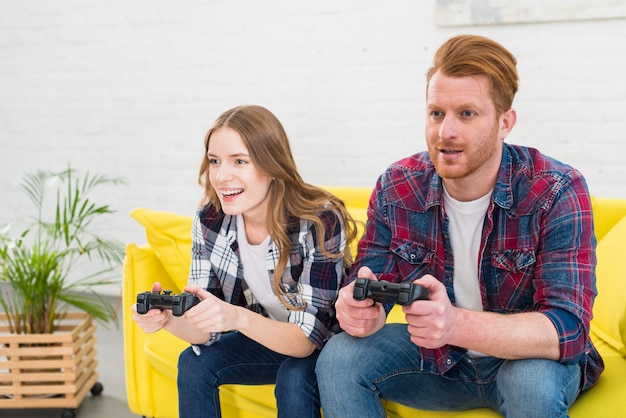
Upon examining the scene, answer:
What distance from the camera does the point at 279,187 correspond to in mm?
1934

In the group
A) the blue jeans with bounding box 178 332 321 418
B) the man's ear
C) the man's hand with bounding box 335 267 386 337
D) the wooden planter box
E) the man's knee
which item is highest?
the man's ear

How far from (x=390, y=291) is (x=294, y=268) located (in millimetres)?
519

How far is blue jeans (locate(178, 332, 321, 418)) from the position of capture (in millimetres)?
1715

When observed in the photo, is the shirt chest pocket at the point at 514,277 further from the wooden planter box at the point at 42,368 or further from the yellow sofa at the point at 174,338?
the wooden planter box at the point at 42,368

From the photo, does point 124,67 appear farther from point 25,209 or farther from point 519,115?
point 519,115

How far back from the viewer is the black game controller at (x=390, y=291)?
4.51 feet

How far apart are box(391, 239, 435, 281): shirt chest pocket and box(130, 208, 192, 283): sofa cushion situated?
0.76 m

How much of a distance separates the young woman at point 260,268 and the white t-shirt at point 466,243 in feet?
0.98

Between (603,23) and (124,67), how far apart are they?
2217 millimetres

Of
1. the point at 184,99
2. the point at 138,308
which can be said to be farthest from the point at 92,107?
the point at 138,308

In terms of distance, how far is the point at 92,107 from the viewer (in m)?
3.81

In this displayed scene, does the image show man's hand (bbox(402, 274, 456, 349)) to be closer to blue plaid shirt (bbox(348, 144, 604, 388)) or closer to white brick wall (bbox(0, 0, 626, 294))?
blue plaid shirt (bbox(348, 144, 604, 388))

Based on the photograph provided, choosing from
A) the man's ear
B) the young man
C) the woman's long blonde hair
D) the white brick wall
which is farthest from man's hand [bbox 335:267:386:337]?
the white brick wall

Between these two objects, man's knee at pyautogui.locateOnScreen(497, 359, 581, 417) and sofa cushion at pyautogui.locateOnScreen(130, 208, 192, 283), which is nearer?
man's knee at pyautogui.locateOnScreen(497, 359, 581, 417)
